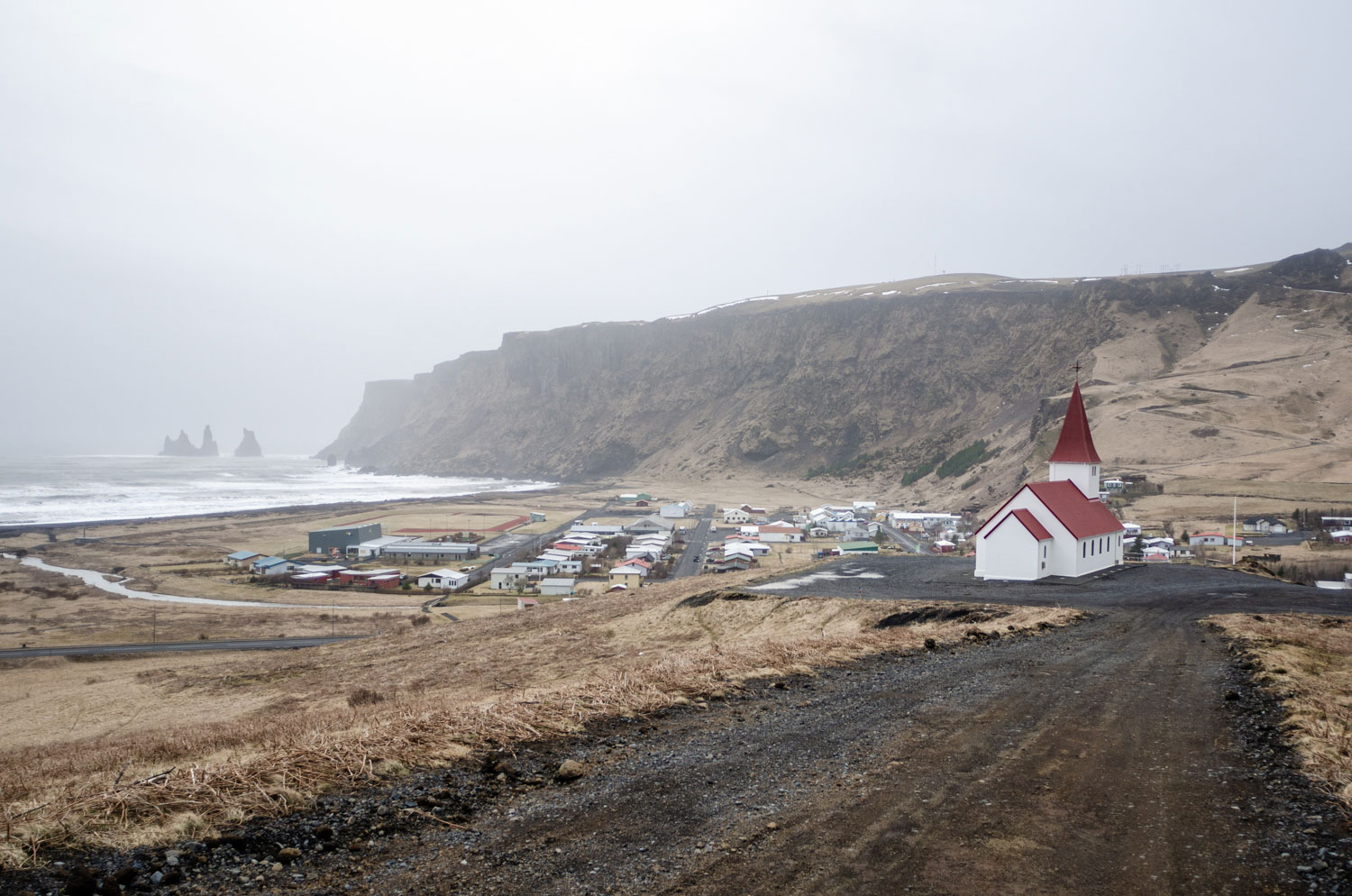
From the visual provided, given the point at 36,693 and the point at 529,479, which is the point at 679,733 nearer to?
the point at 36,693

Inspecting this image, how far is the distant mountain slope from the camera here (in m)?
69.1

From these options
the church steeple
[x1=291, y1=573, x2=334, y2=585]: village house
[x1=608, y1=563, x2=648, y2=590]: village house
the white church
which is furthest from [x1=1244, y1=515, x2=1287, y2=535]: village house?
[x1=291, y1=573, x2=334, y2=585]: village house

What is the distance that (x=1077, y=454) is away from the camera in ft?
95.8

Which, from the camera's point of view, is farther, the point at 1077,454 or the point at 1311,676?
the point at 1077,454

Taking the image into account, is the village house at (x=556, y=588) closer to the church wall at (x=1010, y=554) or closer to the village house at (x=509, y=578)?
the village house at (x=509, y=578)

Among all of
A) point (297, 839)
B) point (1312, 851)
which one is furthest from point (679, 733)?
point (1312, 851)

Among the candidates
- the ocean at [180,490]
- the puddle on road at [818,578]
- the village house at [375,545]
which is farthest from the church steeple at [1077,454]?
the ocean at [180,490]

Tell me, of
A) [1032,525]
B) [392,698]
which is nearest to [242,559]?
[392,698]

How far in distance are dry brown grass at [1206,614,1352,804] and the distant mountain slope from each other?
5242 centimetres

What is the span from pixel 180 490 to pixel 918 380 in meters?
127

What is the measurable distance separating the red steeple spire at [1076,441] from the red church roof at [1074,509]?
1050 millimetres

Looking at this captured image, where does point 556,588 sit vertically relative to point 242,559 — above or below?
below

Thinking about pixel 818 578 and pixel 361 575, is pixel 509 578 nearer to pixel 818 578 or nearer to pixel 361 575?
pixel 361 575

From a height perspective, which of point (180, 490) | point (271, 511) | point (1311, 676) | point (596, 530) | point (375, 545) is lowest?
point (596, 530)
